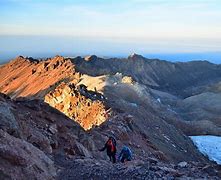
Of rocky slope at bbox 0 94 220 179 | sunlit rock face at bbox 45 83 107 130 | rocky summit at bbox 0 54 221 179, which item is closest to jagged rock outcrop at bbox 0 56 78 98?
rocky summit at bbox 0 54 221 179

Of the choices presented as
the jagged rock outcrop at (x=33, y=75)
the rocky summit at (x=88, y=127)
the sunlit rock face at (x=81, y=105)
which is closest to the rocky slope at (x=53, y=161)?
the rocky summit at (x=88, y=127)

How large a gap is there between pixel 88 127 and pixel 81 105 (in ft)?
17.9

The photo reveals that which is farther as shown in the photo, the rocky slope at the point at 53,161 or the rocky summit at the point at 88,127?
the rocky summit at the point at 88,127

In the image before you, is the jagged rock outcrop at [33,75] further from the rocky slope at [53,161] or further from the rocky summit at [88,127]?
the rocky slope at [53,161]

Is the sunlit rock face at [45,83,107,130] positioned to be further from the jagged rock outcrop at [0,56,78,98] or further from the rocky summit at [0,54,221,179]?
the jagged rock outcrop at [0,56,78,98]

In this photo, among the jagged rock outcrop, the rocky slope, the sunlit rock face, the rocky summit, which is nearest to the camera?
the rocky slope

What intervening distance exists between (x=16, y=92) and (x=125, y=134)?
5292 centimetres

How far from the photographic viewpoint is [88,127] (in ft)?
116

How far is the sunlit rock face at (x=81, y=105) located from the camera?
36.3 m

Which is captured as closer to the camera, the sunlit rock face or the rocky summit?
the rocky summit

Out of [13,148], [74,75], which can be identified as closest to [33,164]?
[13,148]

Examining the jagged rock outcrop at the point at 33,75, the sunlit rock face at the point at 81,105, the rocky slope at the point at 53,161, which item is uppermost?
the rocky slope at the point at 53,161

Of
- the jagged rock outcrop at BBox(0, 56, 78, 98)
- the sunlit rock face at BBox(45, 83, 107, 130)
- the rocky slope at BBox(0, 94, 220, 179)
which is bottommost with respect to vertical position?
the jagged rock outcrop at BBox(0, 56, 78, 98)

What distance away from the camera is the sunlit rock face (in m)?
36.3
